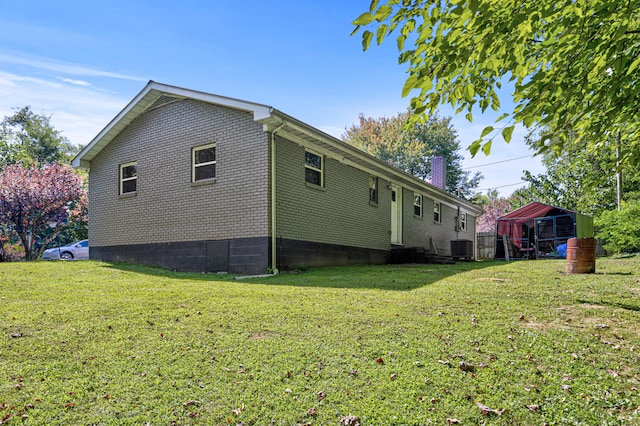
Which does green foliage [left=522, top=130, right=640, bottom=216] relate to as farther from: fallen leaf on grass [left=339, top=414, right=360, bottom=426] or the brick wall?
fallen leaf on grass [left=339, top=414, right=360, bottom=426]

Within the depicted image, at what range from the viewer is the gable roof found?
Result: 32.4 feet

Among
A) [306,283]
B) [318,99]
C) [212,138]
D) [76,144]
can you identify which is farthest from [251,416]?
[76,144]

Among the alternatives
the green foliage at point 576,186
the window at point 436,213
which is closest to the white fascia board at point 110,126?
the window at point 436,213

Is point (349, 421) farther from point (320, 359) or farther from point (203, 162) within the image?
point (203, 162)

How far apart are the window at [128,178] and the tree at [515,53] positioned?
11.6m

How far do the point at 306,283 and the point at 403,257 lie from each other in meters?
8.82

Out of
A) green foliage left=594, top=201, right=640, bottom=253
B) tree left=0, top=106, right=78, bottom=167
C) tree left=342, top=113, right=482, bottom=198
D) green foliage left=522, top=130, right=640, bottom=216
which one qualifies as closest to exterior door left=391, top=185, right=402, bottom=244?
green foliage left=594, top=201, right=640, bottom=253


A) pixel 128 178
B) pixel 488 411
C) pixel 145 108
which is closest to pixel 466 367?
pixel 488 411

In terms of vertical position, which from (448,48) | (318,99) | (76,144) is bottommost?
(448,48)

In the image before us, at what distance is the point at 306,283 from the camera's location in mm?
7777

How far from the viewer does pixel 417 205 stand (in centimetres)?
1844

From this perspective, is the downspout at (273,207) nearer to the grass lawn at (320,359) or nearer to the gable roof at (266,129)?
the gable roof at (266,129)

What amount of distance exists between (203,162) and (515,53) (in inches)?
371

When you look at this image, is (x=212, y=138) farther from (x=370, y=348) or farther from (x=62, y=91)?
(x=62, y=91)
